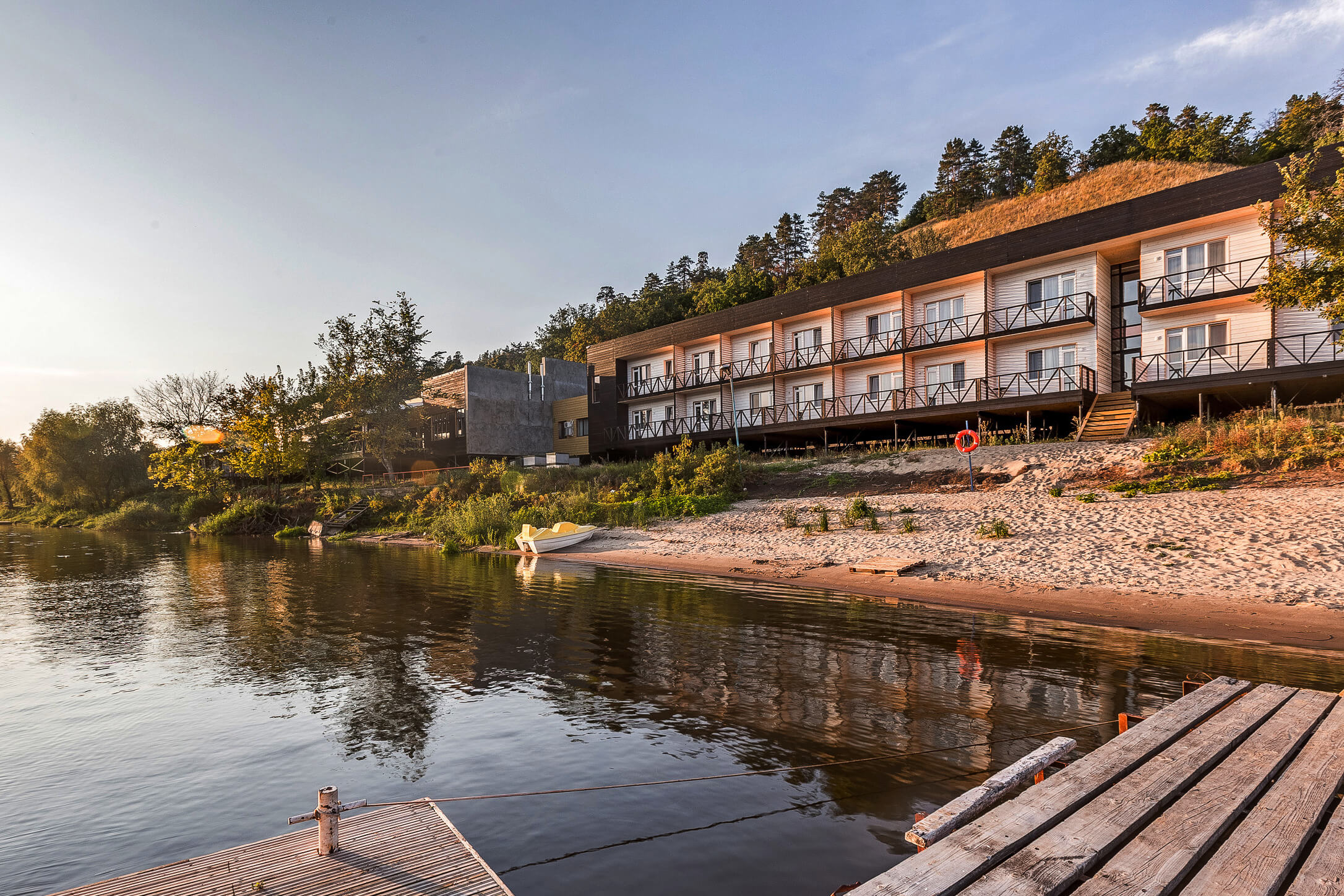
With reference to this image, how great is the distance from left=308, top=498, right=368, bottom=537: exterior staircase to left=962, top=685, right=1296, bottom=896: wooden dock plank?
41381 millimetres

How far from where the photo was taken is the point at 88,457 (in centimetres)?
6141

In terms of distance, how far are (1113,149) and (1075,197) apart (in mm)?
10140

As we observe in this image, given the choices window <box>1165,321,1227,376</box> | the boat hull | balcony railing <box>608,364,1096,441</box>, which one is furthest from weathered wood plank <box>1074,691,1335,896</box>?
window <box>1165,321,1227,376</box>

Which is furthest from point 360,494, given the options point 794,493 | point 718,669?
point 718,669

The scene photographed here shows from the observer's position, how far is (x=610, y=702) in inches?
334

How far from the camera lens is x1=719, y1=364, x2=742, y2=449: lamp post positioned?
37.2 meters

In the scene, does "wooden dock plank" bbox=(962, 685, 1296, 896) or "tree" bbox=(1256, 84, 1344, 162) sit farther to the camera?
"tree" bbox=(1256, 84, 1344, 162)

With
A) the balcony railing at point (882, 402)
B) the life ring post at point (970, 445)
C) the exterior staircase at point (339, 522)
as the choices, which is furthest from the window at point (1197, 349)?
the exterior staircase at point (339, 522)

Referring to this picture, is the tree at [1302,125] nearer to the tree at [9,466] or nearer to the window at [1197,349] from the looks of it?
the window at [1197,349]

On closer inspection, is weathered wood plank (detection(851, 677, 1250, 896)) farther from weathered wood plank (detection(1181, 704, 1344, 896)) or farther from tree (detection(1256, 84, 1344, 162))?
tree (detection(1256, 84, 1344, 162))

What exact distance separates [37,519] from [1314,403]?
9108 centimetres

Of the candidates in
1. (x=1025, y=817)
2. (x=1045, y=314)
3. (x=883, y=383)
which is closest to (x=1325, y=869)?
(x=1025, y=817)

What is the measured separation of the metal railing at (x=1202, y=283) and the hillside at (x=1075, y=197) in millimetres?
35775

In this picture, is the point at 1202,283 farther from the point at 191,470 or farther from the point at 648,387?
the point at 191,470
